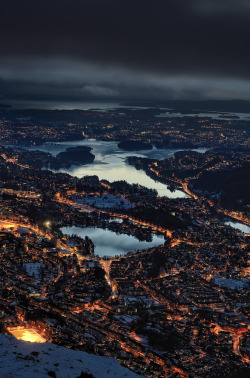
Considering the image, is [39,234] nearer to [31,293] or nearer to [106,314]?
[31,293]

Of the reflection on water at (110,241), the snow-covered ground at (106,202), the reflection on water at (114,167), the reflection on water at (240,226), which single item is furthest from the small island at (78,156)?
the reflection on water at (110,241)

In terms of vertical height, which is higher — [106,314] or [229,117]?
[229,117]

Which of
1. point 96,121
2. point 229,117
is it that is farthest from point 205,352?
point 229,117

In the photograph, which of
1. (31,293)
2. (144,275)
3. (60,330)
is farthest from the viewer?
(144,275)

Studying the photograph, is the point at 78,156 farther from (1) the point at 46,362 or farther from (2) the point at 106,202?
(1) the point at 46,362

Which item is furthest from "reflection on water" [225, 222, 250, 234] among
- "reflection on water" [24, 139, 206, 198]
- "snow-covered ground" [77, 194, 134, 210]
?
"reflection on water" [24, 139, 206, 198]

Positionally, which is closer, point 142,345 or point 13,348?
point 13,348

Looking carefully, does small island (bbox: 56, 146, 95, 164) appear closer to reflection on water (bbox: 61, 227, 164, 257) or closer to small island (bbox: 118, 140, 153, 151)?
small island (bbox: 118, 140, 153, 151)
